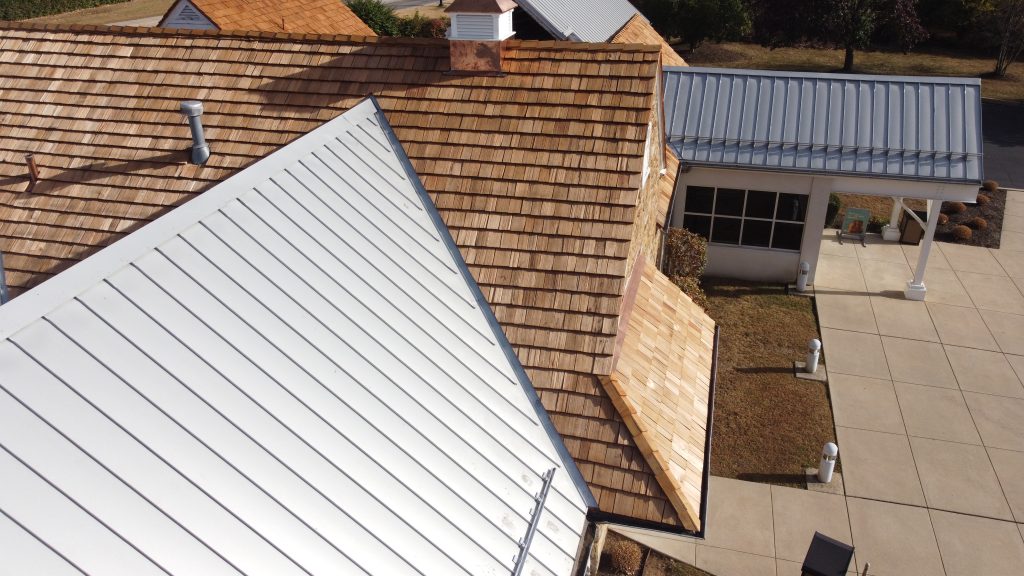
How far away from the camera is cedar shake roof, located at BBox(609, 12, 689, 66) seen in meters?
19.4

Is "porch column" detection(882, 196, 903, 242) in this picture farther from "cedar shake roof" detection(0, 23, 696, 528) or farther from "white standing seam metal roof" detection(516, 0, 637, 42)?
"cedar shake roof" detection(0, 23, 696, 528)

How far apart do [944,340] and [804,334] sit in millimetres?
2367

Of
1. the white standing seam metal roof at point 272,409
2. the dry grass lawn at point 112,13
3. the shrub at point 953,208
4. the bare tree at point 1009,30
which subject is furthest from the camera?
the dry grass lawn at point 112,13

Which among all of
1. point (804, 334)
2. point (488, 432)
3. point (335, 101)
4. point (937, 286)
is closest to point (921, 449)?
point (804, 334)

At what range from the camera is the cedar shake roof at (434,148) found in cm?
717

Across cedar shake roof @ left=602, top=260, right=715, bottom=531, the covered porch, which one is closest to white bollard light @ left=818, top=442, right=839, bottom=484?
cedar shake roof @ left=602, top=260, right=715, bottom=531

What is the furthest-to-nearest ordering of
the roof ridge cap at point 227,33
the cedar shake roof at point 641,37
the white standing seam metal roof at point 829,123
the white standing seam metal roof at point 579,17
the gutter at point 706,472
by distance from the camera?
1. the cedar shake roof at point 641,37
2. the white standing seam metal roof at point 579,17
3. the white standing seam metal roof at point 829,123
4. the roof ridge cap at point 227,33
5. the gutter at point 706,472

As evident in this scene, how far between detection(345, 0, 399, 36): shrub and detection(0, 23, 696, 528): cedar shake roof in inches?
788

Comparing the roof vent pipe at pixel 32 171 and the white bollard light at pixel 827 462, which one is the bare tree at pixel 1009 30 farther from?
the roof vent pipe at pixel 32 171

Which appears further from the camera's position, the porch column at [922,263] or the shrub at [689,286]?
the porch column at [922,263]

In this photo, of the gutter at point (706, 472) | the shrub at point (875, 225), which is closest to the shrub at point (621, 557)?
the gutter at point (706, 472)

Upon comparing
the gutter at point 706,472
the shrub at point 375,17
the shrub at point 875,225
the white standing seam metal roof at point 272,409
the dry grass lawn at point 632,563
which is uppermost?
the shrub at point 375,17

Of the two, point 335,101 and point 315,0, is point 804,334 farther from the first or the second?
point 315,0

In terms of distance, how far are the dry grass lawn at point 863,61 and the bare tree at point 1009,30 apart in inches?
23.3
